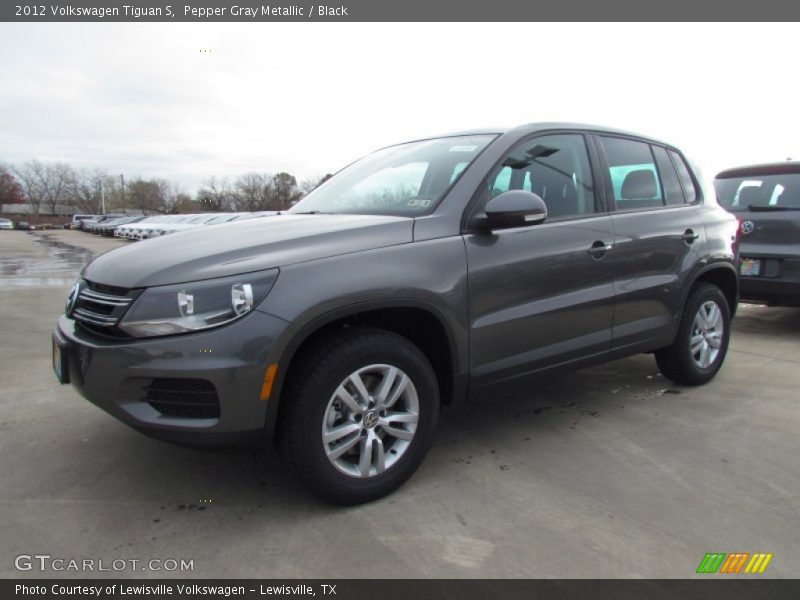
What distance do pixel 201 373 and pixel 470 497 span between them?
1.35 meters

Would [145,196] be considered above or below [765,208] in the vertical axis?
above

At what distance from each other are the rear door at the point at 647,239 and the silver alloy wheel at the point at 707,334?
340mm

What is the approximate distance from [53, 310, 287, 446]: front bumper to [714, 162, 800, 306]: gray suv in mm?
5477

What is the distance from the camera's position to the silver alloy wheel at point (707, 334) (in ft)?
13.5

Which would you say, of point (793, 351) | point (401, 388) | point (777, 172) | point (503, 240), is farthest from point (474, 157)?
point (777, 172)

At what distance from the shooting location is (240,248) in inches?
95.2

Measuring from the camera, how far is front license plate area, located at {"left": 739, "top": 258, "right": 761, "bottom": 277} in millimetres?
5855

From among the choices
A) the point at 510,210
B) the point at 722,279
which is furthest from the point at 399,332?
the point at 722,279

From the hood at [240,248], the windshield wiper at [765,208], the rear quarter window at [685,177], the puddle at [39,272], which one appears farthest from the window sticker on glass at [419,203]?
the puddle at [39,272]

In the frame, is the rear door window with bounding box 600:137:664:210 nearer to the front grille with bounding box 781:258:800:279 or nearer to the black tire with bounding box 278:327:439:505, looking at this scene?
the black tire with bounding box 278:327:439:505

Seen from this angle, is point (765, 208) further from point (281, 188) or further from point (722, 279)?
point (281, 188)
